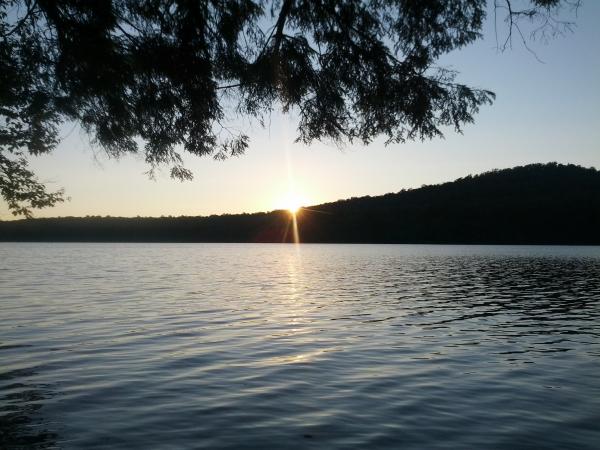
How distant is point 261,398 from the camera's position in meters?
11.1

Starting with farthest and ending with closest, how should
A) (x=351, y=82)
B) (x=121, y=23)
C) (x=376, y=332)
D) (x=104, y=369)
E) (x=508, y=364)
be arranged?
(x=376, y=332) → (x=508, y=364) → (x=104, y=369) → (x=351, y=82) → (x=121, y=23)

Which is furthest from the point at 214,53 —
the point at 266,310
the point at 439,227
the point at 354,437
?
the point at 439,227

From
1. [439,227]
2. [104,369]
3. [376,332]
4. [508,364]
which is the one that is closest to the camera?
[104,369]

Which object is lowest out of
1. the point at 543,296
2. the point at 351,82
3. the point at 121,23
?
the point at 543,296

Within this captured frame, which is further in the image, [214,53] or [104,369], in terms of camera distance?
[104,369]

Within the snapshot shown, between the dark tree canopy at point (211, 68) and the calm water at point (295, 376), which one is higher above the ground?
the dark tree canopy at point (211, 68)

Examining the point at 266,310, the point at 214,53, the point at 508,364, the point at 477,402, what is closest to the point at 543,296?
the point at 266,310

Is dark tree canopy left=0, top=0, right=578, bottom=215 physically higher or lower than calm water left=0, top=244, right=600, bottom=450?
higher

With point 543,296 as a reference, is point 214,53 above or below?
above

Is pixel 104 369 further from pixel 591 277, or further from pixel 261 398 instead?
pixel 591 277

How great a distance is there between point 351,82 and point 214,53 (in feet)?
7.55

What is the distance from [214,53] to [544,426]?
8342 millimetres

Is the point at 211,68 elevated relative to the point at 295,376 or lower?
elevated

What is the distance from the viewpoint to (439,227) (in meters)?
185
